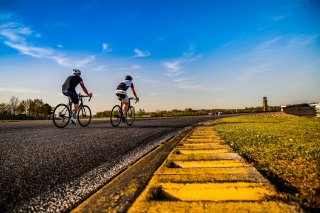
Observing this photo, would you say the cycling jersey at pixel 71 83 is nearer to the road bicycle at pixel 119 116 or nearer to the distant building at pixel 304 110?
the road bicycle at pixel 119 116

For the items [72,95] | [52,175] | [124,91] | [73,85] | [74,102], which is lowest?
[52,175]

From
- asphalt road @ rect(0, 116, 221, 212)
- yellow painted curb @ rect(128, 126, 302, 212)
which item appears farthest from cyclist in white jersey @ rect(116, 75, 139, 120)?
yellow painted curb @ rect(128, 126, 302, 212)

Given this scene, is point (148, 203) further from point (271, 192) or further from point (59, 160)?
point (59, 160)

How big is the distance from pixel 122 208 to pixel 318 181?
1346 millimetres

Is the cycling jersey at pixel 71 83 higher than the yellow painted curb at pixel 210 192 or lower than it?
higher

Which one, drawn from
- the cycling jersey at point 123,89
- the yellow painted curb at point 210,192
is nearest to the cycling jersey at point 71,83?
the cycling jersey at point 123,89

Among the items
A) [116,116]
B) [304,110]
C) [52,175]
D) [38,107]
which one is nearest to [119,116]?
[116,116]

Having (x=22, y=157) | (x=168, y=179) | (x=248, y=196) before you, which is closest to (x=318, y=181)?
(x=248, y=196)

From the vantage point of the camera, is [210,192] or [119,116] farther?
[119,116]

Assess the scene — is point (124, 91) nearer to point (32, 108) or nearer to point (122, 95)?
point (122, 95)

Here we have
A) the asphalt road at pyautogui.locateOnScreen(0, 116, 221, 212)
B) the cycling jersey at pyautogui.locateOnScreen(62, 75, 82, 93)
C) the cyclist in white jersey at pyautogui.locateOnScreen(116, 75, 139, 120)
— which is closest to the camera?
the asphalt road at pyautogui.locateOnScreen(0, 116, 221, 212)

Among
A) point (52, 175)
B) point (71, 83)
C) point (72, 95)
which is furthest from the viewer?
point (72, 95)

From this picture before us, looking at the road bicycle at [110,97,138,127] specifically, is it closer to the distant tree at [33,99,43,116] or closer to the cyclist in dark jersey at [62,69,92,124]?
the cyclist in dark jersey at [62,69,92,124]

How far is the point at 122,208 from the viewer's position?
48.8 inches
